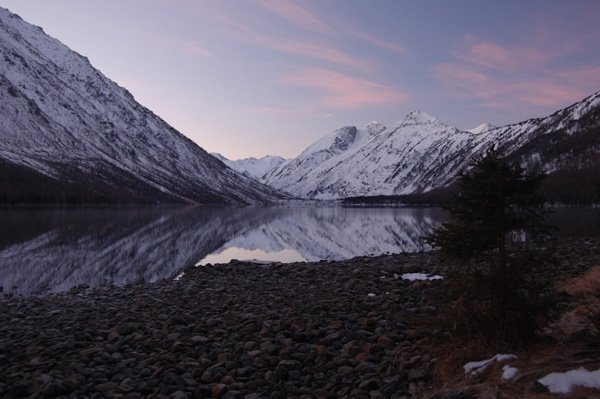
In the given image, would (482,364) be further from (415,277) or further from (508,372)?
(415,277)

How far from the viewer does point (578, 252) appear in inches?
1465

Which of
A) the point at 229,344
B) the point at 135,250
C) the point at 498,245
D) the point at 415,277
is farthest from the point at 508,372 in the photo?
the point at 135,250

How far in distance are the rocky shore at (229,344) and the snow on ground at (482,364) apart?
995mm

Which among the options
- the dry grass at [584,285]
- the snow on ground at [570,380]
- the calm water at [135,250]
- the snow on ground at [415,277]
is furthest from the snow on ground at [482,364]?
the calm water at [135,250]

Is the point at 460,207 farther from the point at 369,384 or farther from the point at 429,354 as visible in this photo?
the point at 369,384

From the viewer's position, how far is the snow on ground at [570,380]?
372 inches

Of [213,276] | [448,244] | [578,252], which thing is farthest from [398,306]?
[578,252]

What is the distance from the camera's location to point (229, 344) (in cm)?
1667

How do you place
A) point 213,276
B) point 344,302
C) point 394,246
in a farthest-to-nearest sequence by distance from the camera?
1. point 394,246
2. point 213,276
3. point 344,302

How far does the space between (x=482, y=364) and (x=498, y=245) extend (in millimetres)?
3112

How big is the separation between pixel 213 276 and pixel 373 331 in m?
22.0

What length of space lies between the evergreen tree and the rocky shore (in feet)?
5.26

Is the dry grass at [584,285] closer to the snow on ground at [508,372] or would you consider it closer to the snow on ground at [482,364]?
the snow on ground at [482,364]

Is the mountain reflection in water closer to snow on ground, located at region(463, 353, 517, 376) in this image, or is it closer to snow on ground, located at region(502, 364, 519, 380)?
snow on ground, located at region(463, 353, 517, 376)
